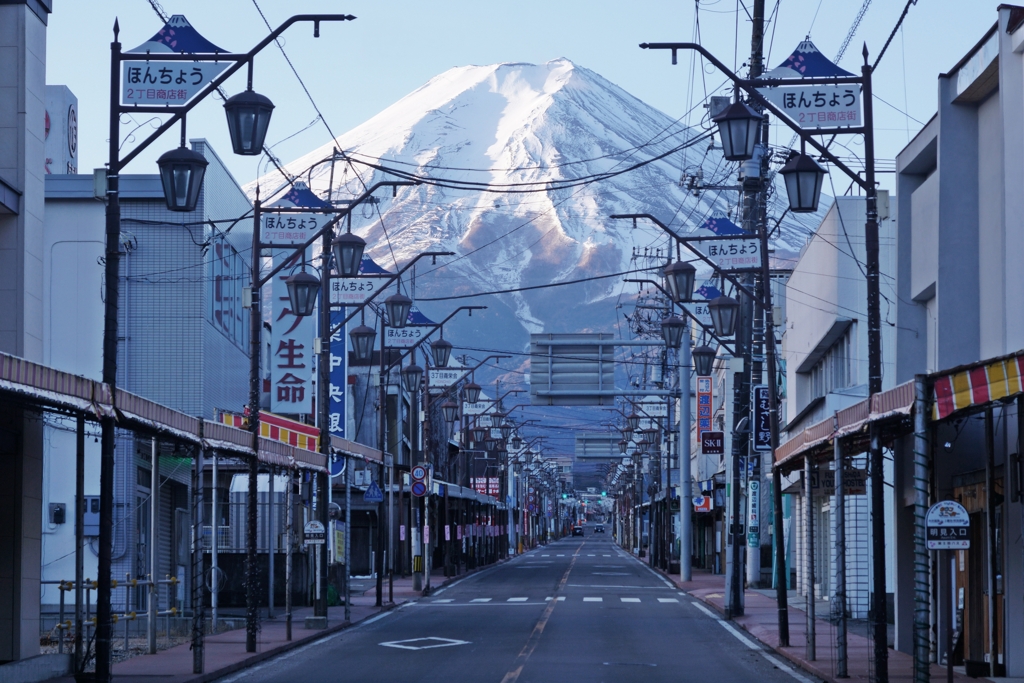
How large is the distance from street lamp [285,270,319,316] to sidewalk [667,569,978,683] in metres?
10.1

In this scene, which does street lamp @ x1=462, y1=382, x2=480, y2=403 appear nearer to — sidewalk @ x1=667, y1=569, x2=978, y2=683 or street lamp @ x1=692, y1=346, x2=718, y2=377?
sidewalk @ x1=667, y1=569, x2=978, y2=683

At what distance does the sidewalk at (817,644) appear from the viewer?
62.6 feet

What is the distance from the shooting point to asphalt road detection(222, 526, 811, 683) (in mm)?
19547

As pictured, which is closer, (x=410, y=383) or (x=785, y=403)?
(x=410, y=383)

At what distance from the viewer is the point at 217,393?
36.2 meters

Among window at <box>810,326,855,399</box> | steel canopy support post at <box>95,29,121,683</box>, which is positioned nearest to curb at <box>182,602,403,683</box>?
steel canopy support post at <box>95,29,121,683</box>

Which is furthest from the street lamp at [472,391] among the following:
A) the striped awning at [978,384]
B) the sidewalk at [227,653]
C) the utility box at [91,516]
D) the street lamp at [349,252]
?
the striped awning at [978,384]

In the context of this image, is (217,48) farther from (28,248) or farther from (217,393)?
(217,393)

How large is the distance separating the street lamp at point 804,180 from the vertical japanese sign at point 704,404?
41611 mm

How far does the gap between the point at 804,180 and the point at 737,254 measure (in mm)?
9027

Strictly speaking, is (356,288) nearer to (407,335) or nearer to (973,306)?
(407,335)

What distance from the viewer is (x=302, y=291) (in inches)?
998

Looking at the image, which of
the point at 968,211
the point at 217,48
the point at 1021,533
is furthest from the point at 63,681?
the point at 968,211

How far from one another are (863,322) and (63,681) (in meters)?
21.5
